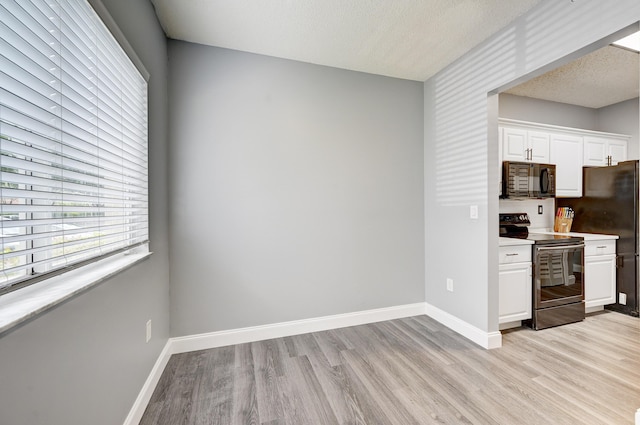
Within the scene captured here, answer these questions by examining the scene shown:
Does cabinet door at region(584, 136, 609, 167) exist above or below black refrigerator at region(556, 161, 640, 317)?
above

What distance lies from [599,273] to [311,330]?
326cm

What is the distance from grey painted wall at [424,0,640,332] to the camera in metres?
1.69

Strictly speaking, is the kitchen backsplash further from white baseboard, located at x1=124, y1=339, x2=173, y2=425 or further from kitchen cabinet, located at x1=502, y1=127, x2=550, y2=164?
white baseboard, located at x1=124, y1=339, x2=173, y2=425

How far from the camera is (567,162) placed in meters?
3.28

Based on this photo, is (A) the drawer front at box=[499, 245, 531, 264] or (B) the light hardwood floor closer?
(B) the light hardwood floor

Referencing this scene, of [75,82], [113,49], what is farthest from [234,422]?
[113,49]

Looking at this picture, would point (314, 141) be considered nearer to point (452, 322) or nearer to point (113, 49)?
point (113, 49)

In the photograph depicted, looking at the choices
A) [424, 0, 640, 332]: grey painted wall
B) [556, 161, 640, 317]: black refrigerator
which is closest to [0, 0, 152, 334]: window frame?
[424, 0, 640, 332]: grey painted wall

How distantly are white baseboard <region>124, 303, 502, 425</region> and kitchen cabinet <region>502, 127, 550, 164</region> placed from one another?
72.4 inches

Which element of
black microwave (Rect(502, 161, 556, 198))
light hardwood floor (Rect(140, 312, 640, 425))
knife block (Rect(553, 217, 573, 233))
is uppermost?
black microwave (Rect(502, 161, 556, 198))

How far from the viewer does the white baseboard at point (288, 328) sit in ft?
7.62

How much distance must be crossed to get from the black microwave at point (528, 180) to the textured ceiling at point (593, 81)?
0.94 m

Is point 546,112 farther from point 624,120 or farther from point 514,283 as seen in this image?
point 514,283

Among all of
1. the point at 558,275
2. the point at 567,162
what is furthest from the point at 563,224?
the point at 558,275
